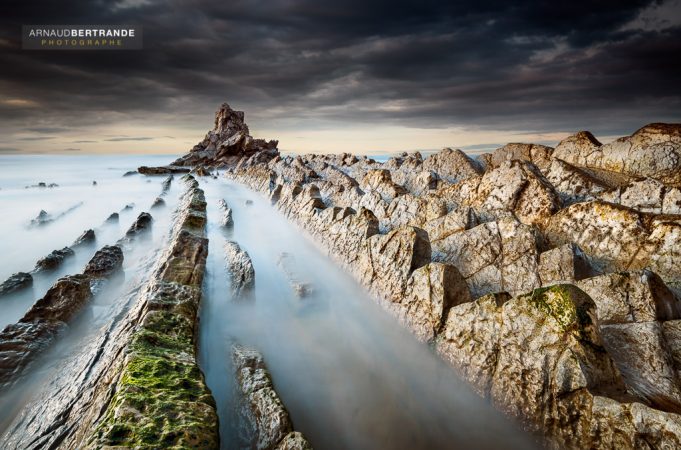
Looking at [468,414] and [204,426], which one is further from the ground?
[204,426]

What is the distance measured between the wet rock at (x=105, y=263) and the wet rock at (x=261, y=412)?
4.88 meters

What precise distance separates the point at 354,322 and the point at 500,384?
2955 millimetres

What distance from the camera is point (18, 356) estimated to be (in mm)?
4641

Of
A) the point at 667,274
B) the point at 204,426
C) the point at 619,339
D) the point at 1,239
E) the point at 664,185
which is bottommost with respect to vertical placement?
the point at 1,239

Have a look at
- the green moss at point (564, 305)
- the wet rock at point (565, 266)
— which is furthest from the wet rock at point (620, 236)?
the green moss at point (564, 305)

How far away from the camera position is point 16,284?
279 inches

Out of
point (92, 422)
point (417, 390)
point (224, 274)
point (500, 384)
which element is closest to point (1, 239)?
point (224, 274)

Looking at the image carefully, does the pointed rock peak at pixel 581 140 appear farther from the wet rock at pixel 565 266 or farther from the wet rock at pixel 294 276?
the wet rock at pixel 294 276

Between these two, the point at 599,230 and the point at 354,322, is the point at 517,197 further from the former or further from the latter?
the point at 354,322

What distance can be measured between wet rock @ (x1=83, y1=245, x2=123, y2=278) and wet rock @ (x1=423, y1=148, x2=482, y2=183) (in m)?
10.7

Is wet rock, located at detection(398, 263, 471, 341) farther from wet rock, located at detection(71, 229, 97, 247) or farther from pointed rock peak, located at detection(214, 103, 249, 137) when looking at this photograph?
pointed rock peak, located at detection(214, 103, 249, 137)

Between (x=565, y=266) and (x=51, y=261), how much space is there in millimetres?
11526

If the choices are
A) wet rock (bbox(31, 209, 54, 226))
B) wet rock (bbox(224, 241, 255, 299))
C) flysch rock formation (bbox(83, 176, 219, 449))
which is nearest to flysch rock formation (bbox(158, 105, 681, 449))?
wet rock (bbox(224, 241, 255, 299))

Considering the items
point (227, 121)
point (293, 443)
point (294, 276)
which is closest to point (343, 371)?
point (293, 443)
